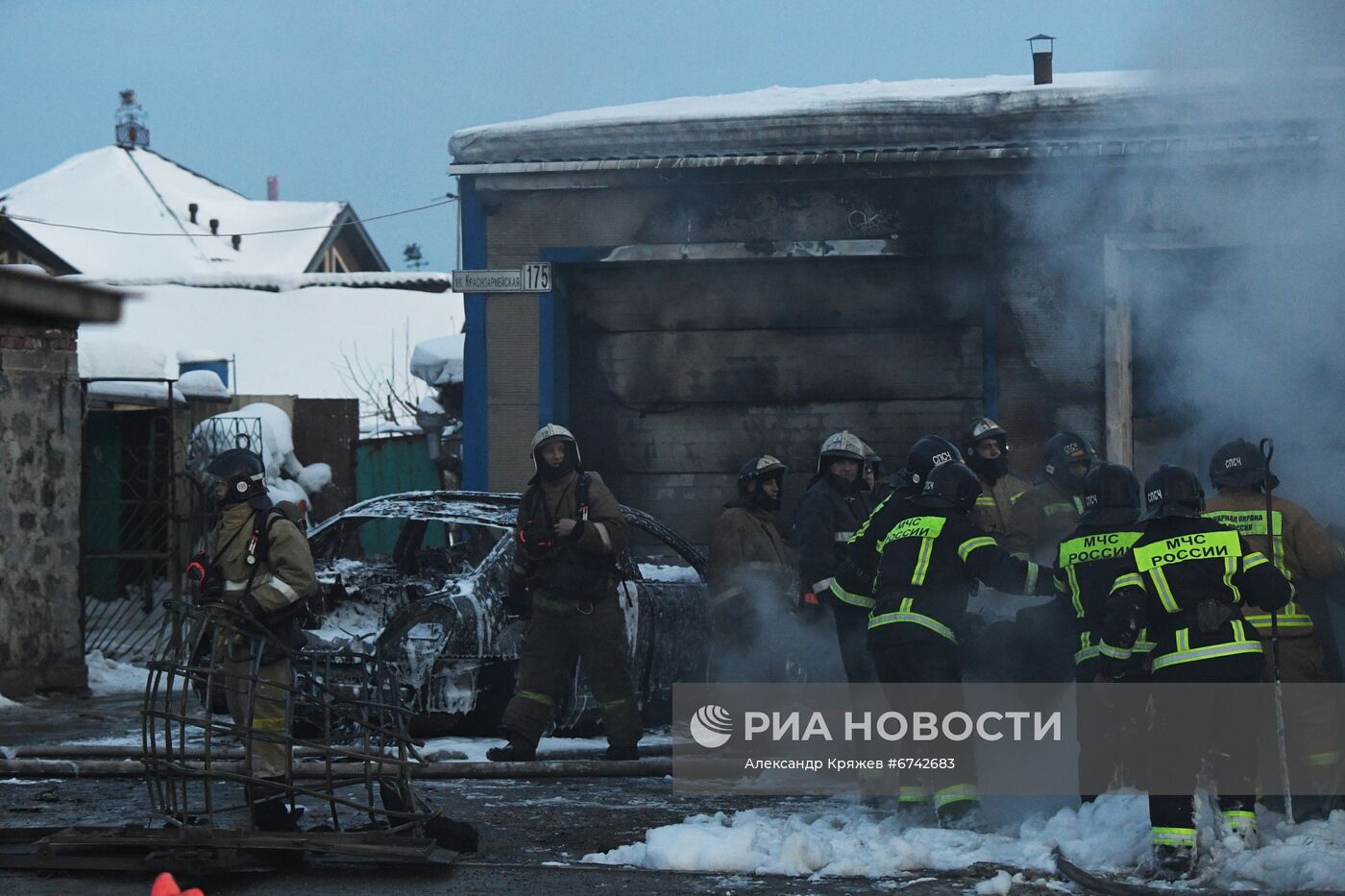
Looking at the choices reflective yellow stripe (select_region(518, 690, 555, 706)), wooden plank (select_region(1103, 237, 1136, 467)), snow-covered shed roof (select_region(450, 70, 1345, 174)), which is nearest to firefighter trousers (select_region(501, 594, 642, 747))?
reflective yellow stripe (select_region(518, 690, 555, 706))

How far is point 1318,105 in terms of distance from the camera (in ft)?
31.8

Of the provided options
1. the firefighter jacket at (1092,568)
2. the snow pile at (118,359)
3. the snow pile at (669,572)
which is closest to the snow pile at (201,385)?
the snow pile at (118,359)

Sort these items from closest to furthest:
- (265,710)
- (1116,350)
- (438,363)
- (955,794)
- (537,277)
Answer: (955,794)
(265,710)
(1116,350)
(537,277)
(438,363)

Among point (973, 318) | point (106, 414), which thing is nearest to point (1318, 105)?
point (973, 318)

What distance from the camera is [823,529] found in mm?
8328

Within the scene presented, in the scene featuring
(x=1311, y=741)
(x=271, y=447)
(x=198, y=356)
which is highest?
(x=198, y=356)

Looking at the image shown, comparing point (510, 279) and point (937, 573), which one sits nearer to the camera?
point (937, 573)

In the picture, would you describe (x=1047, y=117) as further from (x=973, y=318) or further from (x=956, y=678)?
(x=956, y=678)

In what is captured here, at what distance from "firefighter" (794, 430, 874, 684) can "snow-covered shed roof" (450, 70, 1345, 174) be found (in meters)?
3.62

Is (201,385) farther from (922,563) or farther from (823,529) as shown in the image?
(922,563)

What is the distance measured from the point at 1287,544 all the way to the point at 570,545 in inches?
143

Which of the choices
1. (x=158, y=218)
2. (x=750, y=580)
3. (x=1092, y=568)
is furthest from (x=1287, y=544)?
(x=158, y=218)

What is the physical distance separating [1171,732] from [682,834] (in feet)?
6.44

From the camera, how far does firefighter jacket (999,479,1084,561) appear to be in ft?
27.9
